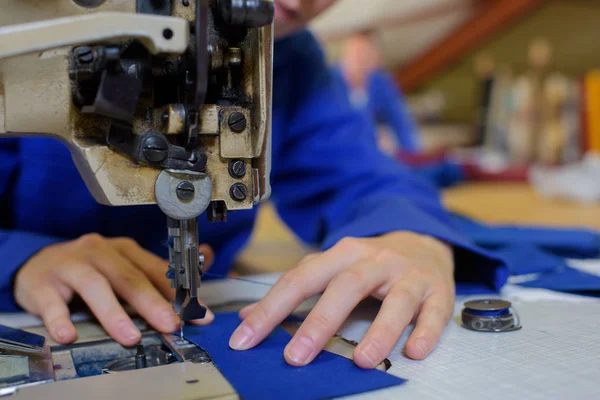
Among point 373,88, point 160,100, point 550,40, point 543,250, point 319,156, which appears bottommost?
point 543,250

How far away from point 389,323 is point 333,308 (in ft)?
0.20

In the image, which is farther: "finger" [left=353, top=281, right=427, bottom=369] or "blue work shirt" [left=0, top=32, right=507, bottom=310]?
"blue work shirt" [left=0, top=32, right=507, bottom=310]

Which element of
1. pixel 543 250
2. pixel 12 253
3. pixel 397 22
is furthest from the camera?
pixel 397 22

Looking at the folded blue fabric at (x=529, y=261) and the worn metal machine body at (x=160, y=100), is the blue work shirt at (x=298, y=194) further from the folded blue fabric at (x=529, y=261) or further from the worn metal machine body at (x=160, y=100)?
the worn metal machine body at (x=160, y=100)

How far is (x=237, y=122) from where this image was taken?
63 cm

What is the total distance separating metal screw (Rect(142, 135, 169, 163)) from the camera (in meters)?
0.60

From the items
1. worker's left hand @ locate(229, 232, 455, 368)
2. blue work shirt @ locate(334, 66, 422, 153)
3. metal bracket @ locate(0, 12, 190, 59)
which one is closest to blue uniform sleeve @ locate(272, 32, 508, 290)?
worker's left hand @ locate(229, 232, 455, 368)

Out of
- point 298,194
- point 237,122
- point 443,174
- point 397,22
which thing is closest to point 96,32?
point 237,122

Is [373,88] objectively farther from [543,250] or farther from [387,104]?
[543,250]

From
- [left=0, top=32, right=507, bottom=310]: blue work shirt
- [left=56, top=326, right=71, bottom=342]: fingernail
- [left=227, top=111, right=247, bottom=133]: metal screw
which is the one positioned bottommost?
[left=56, top=326, right=71, bottom=342]: fingernail

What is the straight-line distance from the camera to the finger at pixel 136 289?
707 mm

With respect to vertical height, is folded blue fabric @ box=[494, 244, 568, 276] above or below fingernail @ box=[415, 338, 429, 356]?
below

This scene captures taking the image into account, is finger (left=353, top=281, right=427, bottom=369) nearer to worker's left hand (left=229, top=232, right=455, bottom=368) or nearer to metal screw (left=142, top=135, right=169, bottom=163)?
worker's left hand (left=229, top=232, right=455, bottom=368)

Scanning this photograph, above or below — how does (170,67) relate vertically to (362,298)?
above
